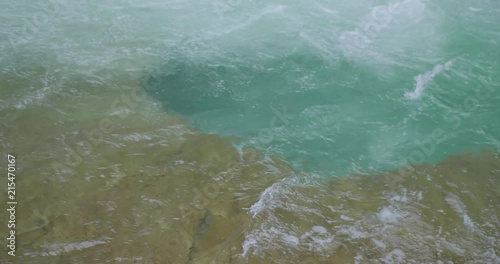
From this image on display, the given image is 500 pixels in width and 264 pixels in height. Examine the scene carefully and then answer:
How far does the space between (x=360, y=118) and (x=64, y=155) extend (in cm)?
580

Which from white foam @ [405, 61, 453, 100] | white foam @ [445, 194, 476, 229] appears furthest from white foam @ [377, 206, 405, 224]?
white foam @ [405, 61, 453, 100]

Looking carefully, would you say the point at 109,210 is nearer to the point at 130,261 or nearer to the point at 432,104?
the point at 130,261

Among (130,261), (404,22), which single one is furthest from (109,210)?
(404,22)

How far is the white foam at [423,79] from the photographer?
999 centimetres

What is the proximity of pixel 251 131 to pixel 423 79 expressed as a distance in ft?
14.7

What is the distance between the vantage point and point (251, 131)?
28.9 feet

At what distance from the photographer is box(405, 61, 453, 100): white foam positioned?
999 centimetres

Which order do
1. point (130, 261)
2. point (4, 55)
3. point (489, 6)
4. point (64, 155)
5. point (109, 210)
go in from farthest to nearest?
point (489, 6) < point (4, 55) < point (64, 155) < point (109, 210) < point (130, 261)

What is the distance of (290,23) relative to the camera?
12234 mm

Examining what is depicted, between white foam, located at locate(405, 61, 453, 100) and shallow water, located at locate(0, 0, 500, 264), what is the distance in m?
0.04

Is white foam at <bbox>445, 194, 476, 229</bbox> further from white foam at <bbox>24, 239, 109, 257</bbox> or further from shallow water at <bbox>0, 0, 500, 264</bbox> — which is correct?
white foam at <bbox>24, 239, 109, 257</bbox>

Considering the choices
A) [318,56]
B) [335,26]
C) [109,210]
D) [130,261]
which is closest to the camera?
[130,261]

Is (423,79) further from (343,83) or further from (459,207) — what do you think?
(459,207)

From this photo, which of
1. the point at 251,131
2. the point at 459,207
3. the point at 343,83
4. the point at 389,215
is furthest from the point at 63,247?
the point at 343,83
